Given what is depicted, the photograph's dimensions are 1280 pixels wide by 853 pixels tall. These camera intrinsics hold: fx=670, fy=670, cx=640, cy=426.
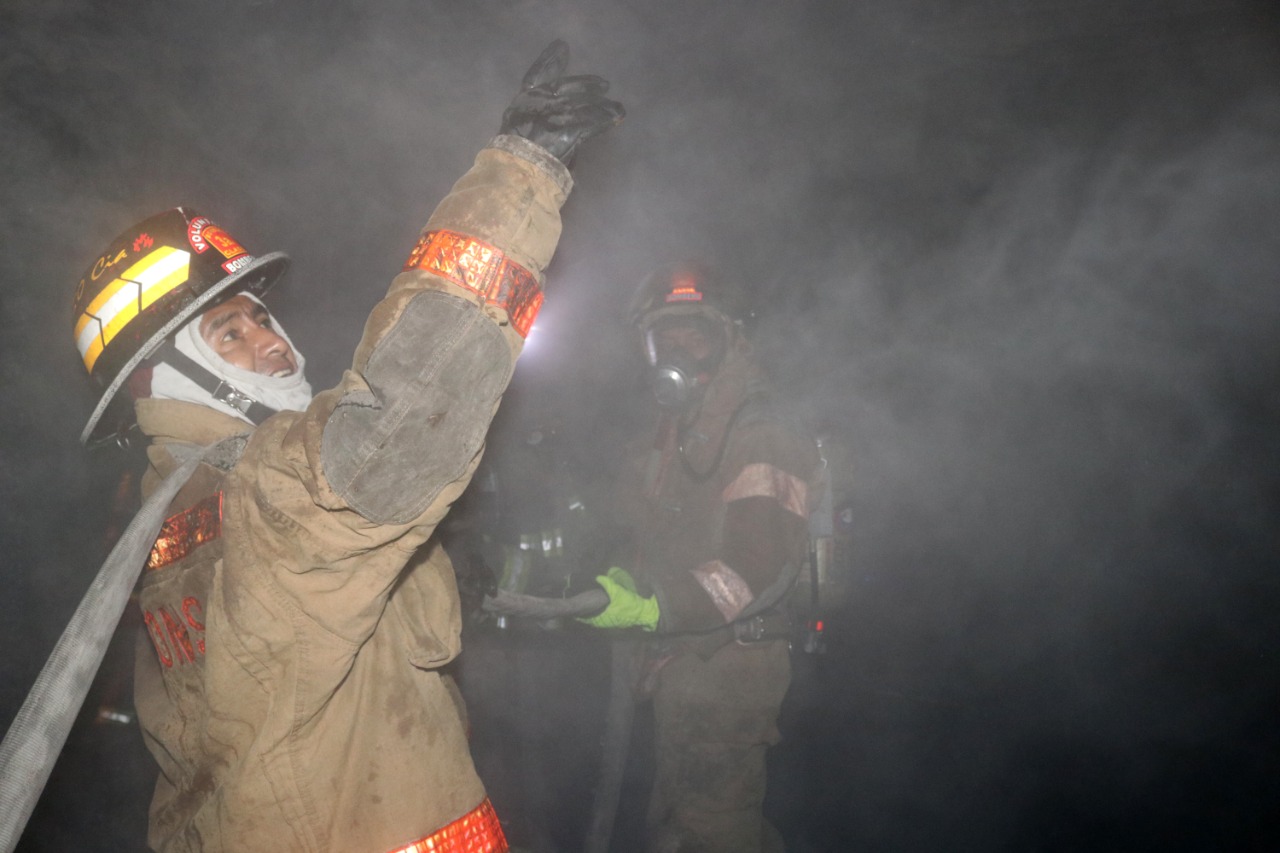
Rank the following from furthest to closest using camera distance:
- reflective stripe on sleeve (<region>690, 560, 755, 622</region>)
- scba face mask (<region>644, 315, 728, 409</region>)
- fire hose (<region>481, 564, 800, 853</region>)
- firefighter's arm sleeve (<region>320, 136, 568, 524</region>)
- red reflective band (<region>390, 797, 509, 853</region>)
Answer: scba face mask (<region>644, 315, 728, 409</region>) < fire hose (<region>481, 564, 800, 853</region>) < reflective stripe on sleeve (<region>690, 560, 755, 622</region>) < red reflective band (<region>390, 797, 509, 853</region>) < firefighter's arm sleeve (<region>320, 136, 568, 524</region>)

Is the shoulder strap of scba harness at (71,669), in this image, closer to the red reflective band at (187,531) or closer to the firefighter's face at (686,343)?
the red reflective band at (187,531)

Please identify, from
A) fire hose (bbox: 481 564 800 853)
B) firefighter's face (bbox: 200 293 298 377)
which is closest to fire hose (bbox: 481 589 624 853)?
fire hose (bbox: 481 564 800 853)

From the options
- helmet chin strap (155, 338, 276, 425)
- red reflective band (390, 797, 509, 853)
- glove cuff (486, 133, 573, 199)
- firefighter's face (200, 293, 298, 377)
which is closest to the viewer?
glove cuff (486, 133, 573, 199)

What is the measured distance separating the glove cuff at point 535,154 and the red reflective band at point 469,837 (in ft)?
4.51

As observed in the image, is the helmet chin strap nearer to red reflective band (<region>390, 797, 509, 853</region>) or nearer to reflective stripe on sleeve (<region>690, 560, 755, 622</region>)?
red reflective band (<region>390, 797, 509, 853</region>)

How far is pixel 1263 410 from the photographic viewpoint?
375cm

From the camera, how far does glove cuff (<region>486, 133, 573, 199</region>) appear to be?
1.28 m

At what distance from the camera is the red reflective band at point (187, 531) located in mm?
1327

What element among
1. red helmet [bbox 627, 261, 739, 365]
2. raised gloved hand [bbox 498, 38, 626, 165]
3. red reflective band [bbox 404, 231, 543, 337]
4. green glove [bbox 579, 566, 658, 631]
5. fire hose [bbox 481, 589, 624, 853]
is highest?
red helmet [bbox 627, 261, 739, 365]

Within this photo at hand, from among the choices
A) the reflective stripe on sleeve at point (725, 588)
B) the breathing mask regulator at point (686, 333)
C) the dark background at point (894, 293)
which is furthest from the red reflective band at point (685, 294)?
the reflective stripe on sleeve at point (725, 588)

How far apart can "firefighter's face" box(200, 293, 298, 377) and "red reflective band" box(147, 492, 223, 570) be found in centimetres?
54

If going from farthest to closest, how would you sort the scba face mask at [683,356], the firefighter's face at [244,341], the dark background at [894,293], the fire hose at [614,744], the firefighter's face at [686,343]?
the firefighter's face at [686,343]
the scba face mask at [683,356]
the fire hose at [614,744]
the dark background at [894,293]
the firefighter's face at [244,341]

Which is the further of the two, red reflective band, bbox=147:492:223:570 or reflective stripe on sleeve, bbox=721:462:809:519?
reflective stripe on sleeve, bbox=721:462:809:519

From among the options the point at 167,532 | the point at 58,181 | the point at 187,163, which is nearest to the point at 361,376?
the point at 167,532
